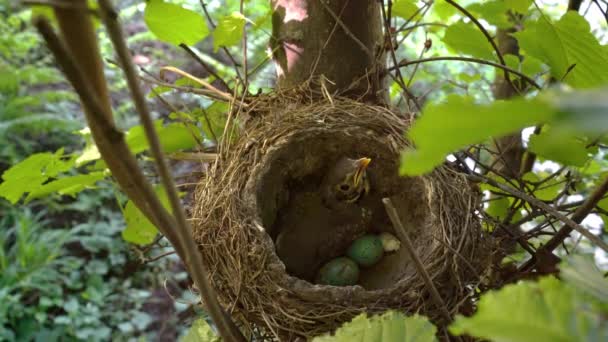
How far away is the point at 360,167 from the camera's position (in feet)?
3.19

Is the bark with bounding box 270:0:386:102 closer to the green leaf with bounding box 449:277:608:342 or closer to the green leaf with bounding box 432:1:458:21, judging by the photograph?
the green leaf with bounding box 432:1:458:21

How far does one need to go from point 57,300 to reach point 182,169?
1115 millimetres

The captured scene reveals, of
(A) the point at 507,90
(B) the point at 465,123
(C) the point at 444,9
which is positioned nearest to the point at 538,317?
(B) the point at 465,123

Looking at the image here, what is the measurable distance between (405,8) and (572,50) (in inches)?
14.5

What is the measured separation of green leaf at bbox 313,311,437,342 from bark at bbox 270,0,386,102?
0.49m

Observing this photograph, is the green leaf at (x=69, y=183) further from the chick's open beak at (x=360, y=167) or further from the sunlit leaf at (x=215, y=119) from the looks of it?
the chick's open beak at (x=360, y=167)

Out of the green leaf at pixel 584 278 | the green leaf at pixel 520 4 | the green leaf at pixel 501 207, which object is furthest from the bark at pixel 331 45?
the green leaf at pixel 584 278

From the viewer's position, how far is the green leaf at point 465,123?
207 millimetres

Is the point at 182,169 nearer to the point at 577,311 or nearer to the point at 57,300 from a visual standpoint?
the point at 57,300

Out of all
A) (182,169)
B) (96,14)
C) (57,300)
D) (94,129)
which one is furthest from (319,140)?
(182,169)

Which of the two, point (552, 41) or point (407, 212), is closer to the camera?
point (552, 41)

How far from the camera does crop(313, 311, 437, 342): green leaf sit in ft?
1.60

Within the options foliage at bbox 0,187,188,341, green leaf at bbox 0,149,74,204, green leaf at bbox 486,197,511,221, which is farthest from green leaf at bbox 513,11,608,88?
foliage at bbox 0,187,188,341

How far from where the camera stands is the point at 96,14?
1.11 feet
